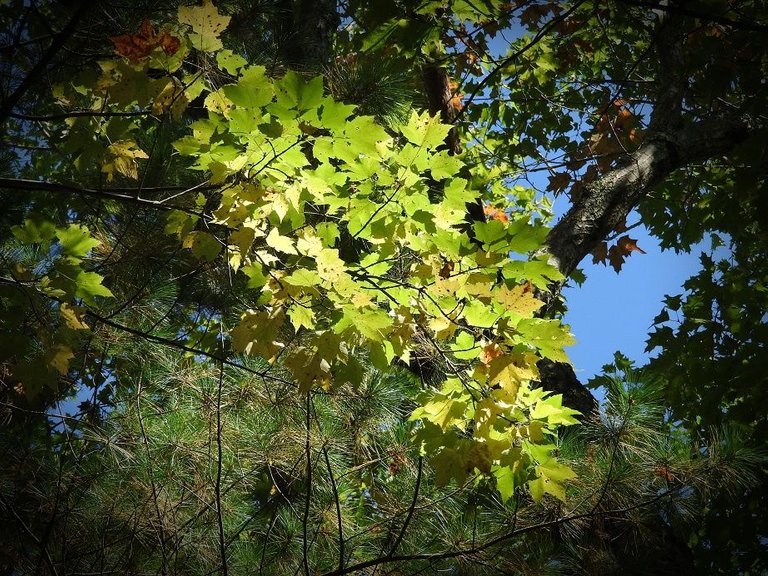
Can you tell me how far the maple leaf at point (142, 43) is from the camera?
1.45 metres

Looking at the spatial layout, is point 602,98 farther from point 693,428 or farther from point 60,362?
point 60,362

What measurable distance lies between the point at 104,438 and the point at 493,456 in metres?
1.51

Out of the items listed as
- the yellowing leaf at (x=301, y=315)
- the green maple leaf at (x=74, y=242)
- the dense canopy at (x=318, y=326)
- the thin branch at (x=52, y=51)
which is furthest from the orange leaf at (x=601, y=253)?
the thin branch at (x=52, y=51)

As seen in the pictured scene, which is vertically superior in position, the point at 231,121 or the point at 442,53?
the point at 442,53

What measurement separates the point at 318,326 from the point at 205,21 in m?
1.14

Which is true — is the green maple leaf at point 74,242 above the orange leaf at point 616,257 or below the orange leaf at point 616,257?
below

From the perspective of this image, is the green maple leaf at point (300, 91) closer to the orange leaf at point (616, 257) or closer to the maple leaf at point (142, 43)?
the maple leaf at point (142, 43)

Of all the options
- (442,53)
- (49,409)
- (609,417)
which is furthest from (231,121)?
(49,409)

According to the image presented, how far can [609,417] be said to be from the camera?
2.08 meters

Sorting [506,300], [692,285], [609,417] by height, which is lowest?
[609,417]

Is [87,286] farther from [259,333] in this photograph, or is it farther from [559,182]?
[559,182]

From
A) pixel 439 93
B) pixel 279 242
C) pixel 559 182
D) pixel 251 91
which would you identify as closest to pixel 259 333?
pixel 279 242

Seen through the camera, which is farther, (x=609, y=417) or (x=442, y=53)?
(x=442, y=53)

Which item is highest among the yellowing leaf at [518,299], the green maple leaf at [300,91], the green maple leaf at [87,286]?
the green maple leaf at [87,286]
